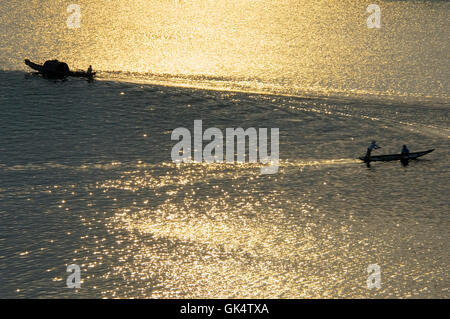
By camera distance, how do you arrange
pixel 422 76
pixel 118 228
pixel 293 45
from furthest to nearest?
pixel 293 45, pixel 422 76, pixel 118 228

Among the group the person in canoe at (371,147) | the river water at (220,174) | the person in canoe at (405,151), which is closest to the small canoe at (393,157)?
the person in canoe at (405,151)

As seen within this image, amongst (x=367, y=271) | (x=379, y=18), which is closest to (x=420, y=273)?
(x=367, y=271)

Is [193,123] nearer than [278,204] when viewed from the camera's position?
No

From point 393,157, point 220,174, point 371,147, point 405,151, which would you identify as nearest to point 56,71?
point 220,174

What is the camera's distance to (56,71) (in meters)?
94.9

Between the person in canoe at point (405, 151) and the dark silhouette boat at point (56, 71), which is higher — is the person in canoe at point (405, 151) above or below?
below

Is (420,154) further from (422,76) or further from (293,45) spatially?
(293,45)

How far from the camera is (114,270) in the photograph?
47188mm

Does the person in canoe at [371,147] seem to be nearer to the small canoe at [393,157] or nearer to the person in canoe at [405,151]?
the small canoe at [393,157]

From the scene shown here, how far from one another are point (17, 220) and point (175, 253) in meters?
16.3

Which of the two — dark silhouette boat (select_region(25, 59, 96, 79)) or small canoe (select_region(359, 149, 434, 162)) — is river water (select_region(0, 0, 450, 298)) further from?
dark silhouette boat (select_region(25, 59, 96, 79))

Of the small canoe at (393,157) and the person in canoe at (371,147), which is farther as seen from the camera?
the small canoe at (393,157)

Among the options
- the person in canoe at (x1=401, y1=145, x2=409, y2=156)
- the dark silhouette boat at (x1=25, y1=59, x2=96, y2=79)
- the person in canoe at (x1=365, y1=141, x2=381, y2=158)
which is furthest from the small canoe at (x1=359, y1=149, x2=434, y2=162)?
the dark silhouette boat at (x1=25, y1=59, x2=96, y2=79)

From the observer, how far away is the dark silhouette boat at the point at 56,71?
94.7m
